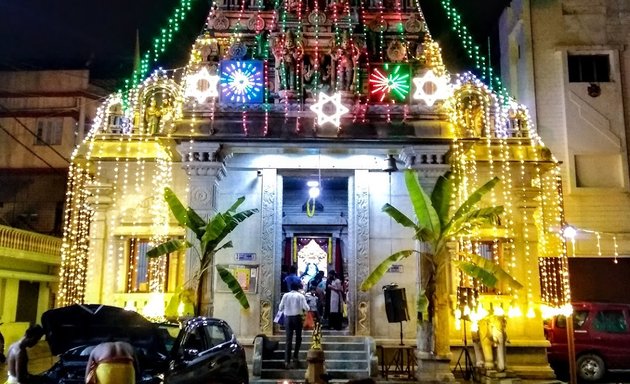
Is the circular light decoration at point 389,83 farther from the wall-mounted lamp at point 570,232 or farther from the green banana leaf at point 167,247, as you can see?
the wall-mounted lamp at point 570,232

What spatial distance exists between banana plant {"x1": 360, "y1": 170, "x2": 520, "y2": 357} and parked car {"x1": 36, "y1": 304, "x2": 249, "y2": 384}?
489cm

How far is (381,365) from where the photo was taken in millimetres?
14227

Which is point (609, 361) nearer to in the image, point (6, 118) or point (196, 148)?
point (196, 148)

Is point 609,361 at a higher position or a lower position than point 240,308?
lower

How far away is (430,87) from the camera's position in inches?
603

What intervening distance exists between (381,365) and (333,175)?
5287 millimetres

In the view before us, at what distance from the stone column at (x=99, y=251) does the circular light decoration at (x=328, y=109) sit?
20.1 ft

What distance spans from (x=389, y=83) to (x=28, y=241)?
51.3 ft

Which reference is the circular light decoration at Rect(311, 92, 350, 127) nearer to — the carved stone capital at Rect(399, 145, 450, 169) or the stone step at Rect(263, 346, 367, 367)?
the carved stone capital at Rect(399, 145, 450, 169)

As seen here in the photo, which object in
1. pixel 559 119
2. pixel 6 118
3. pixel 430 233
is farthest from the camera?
pixel 6 118

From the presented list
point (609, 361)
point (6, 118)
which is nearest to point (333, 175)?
point (609, 361)

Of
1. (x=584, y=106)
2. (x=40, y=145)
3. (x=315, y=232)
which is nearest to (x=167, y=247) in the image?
(x=315, y=232)

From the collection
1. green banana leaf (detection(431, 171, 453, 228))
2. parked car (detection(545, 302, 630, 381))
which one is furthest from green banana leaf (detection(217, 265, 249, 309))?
parked car (detection(545, 302, 630, 381))

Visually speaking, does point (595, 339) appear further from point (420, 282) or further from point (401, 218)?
point (401, 218)
